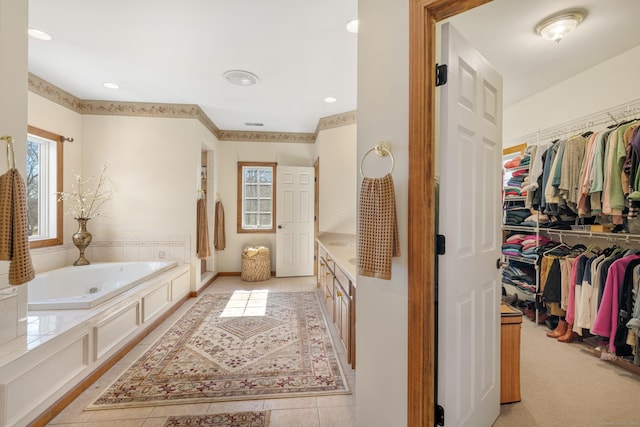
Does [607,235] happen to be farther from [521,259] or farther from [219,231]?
[219,231]

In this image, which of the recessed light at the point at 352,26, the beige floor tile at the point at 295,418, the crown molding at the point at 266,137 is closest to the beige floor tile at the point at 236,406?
the beige floor tile at the point at 295,418

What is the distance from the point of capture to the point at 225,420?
1.61 m

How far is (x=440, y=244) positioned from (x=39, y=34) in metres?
3.37

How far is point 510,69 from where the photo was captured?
264cm

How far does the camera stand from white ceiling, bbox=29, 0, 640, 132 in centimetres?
Result: 192

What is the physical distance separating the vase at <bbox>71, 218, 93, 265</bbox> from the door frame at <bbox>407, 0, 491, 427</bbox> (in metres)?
3.83

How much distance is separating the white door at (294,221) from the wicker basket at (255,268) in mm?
266

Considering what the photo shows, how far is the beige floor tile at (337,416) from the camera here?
1.60 meters

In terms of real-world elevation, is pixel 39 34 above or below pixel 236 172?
above

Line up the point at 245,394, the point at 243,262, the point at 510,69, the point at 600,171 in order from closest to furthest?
the point at 245,394 → the point at 600,171 → the point at 510,69 → the point at 243,262

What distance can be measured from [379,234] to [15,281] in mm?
1864

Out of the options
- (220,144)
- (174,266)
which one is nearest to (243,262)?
(174,266)

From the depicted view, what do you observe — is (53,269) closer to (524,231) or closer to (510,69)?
(510,69)

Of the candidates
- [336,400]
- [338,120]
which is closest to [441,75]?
[336,400]
